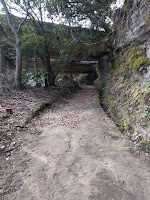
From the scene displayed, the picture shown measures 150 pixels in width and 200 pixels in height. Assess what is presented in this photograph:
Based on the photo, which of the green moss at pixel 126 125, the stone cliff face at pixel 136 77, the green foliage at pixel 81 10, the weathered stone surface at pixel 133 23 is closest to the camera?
the stone cliff face at pixel 136 77

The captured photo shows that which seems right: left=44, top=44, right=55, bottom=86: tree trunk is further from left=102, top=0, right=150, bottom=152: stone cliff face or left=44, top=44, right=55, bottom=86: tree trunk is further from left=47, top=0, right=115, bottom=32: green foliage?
left=102, top=0, right=150, bottom=152: stone cliff face

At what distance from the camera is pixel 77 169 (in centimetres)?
229

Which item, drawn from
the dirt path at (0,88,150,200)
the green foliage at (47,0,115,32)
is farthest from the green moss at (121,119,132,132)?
the green foliage at (47,0,115,32)

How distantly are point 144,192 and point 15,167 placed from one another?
7.13 feet

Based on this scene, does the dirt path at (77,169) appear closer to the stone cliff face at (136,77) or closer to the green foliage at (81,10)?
the stone cliff face at (136,77)

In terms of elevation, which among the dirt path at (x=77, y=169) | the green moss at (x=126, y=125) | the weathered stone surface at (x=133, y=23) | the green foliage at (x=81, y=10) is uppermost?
the green foliage at (x=81, y=10)

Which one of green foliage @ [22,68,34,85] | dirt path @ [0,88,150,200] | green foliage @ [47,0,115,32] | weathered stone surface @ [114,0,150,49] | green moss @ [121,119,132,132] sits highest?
green foliage @ [47,0,115,32]

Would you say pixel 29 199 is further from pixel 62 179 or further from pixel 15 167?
pixel 15 167

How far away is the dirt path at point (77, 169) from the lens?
182 centimetres

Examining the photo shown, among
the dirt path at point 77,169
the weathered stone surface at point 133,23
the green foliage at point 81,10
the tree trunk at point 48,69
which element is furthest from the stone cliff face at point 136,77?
the tree trunk at point 48,69

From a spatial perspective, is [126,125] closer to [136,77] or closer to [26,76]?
[136,77]

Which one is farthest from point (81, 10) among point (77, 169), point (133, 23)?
point (77, 169)

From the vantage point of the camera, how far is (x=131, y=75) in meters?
5.12

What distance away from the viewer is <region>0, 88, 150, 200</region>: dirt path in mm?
1818
